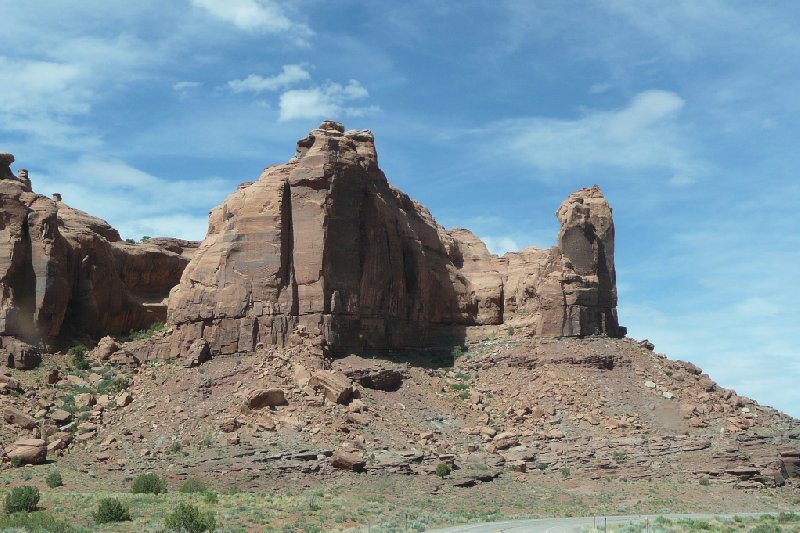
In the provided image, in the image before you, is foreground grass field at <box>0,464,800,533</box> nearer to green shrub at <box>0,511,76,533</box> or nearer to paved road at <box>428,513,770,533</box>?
green shrub at <box>0,511,76,533</box>

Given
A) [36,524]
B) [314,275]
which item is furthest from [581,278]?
[36,524]

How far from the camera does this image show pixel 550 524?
4928 cm

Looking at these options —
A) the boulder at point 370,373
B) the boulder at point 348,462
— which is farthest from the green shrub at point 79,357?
the boulder at point 348,462

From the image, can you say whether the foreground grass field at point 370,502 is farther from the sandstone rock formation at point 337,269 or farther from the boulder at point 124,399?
the sandstone rock formation at point 337,269

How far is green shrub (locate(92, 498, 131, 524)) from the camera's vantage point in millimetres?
47344

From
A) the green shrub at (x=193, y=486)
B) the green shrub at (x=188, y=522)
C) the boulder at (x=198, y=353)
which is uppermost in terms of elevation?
the boulder at (x=198, y=353)

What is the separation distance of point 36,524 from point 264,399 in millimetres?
23424

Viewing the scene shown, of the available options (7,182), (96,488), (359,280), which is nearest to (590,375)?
(359,280)

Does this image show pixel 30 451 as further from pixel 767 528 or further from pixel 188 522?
pixel 767 528

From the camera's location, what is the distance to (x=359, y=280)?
77500 mm

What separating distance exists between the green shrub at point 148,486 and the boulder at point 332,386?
40.6 feet

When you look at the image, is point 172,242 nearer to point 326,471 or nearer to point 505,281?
point 505,281

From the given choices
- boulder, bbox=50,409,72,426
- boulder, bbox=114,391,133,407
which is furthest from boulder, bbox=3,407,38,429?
boulder, bbox=114,391,133,407

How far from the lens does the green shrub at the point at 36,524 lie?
43969 mm
